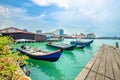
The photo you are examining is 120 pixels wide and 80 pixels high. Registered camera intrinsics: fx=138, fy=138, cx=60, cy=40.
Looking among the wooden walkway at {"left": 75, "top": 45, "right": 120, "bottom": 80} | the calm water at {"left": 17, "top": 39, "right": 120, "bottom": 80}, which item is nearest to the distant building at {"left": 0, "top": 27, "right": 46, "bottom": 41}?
the calm water at {"left": 17, "top": 39, "right": 120, "bottom": 80}

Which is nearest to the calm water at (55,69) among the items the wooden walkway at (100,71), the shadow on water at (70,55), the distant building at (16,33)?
the wooden walkway at (100,71)

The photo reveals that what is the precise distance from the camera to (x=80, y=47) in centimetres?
2691

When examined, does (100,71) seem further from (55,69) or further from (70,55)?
(70,55)

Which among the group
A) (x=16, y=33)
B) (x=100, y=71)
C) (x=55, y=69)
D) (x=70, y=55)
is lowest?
(x=70, y=55)

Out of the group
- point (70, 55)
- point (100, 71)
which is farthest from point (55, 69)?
point (70, 55)

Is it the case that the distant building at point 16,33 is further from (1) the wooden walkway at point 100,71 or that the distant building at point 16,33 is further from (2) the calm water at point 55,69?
(1) the wooden walkway at point 100,71

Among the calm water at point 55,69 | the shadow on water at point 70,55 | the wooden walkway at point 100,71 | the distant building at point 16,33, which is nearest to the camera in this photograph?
the wooden walkway at point 100,71

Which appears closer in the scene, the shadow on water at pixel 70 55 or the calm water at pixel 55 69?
the calm water at pixel 55 69

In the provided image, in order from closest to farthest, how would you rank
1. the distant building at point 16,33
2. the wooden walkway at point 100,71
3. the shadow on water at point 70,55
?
1. the wooden walkway at point 100,71
2. the shadow on water at point 70,55
3. the distant building at point 16,33

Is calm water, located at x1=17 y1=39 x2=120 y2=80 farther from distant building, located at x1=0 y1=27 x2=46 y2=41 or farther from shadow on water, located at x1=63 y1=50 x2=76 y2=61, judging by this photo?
distant building, located at x1=0 y1=27 x2=46 y2=41

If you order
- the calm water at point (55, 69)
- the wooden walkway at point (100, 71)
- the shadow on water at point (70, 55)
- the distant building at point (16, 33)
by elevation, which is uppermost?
the distant building at point (16, 33)

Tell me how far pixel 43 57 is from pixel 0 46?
9.55m

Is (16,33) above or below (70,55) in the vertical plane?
above

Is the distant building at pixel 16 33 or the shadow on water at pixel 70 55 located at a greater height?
the distant building at pixel 16 33
